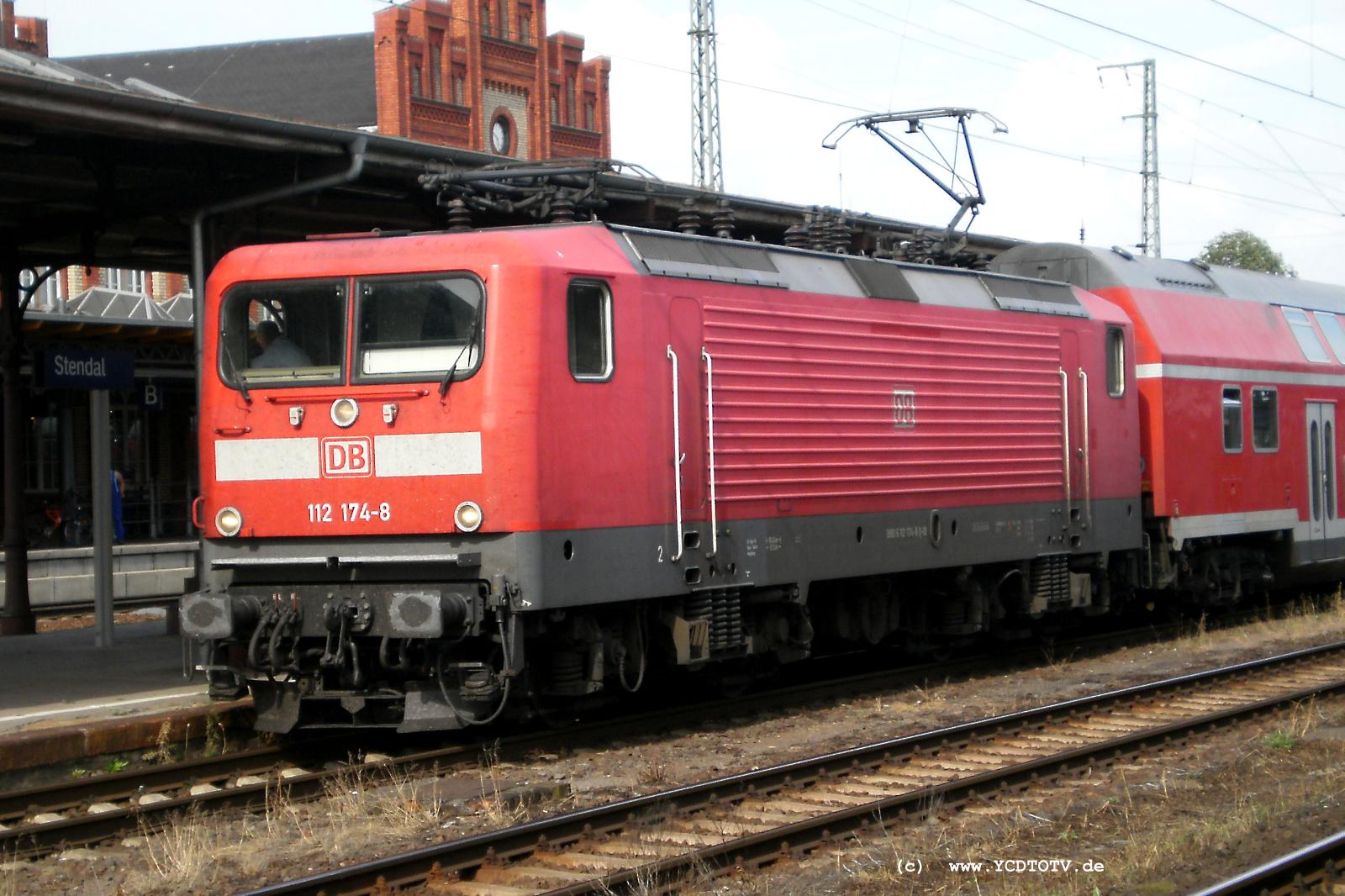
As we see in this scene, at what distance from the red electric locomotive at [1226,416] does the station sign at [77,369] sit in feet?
31.4

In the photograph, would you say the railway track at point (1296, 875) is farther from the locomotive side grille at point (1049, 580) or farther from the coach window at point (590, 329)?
the locomotive side grille at point (1049, 580)

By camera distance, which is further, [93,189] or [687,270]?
[93,189]

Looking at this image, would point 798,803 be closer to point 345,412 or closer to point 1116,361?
point 345,412

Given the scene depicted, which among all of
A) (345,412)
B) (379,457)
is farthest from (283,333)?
(379,457)

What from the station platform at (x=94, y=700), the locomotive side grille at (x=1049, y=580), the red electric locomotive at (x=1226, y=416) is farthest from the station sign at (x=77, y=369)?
the red electric locomotive at (x=1226, y=416)

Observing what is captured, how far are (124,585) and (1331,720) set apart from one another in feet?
59.6

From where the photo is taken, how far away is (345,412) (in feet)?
32.2

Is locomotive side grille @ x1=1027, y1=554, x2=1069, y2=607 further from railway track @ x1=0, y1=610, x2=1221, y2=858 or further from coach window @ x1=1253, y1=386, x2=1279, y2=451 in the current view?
coach window @ x1=1253, y1=386, x2=1279, y2=451

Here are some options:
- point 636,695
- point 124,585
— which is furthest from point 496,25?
point 636,695

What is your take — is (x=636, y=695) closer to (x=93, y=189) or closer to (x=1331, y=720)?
(x=1331, y=720)

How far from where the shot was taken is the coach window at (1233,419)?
16.8 m

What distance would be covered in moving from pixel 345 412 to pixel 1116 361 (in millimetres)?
8692

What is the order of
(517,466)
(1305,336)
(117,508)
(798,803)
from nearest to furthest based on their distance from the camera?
(798,803), (517,466), (1305,336), (117,508)

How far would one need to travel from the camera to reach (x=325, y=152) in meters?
12.8
